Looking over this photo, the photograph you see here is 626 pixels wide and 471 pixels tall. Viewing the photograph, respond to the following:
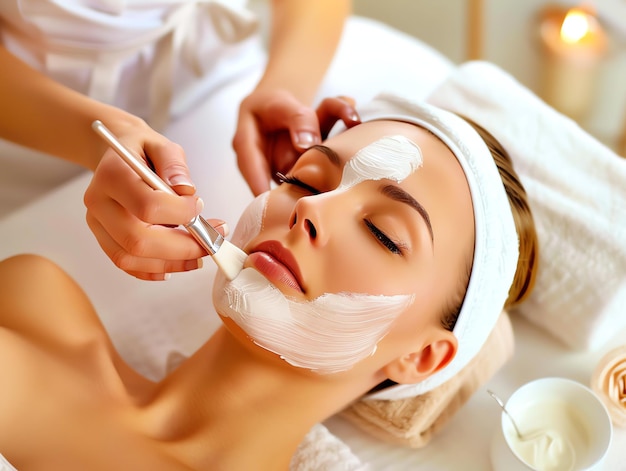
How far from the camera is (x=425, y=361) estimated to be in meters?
0.98

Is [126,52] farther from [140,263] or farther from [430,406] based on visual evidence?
[430,406]

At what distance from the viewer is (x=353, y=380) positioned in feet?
3.19

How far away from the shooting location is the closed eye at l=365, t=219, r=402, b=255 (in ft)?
2.88

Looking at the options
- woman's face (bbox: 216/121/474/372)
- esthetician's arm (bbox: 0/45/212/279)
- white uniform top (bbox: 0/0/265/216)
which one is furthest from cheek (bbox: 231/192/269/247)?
white uniform top (bbox: 0/0/265/216)

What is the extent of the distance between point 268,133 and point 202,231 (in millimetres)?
348

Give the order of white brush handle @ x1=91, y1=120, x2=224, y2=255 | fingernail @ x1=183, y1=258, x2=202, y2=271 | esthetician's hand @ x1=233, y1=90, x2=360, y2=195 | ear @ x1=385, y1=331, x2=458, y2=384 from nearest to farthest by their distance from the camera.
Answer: white brush handle @ x1=91, y1=120, x2=224, y2=255
fingernail @ x1=183, y1=258, x2=202, y2=271
ear @ x1=385, y1=331, x2=458, y2=384
esthetician's hand @ x1=233, y1=90, x2=360, y2=195

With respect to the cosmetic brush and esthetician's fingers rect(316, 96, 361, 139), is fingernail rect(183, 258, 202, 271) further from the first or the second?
esthetician's fingers rect(316, 96, 361, 139)

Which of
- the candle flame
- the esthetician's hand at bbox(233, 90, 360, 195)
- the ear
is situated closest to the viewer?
the ear

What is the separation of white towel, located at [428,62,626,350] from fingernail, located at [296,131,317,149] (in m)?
0.35

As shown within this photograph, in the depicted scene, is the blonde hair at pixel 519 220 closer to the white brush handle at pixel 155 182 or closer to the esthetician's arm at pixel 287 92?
the esthetician's arm at pixel 287 92

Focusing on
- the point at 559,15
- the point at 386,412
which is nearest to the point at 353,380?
the point at 386,412

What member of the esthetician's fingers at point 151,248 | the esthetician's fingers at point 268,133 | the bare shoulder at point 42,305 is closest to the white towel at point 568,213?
the esthetician's fingers at point 268,133

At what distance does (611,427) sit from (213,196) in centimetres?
77

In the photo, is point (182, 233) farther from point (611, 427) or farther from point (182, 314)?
point (611, 427)
